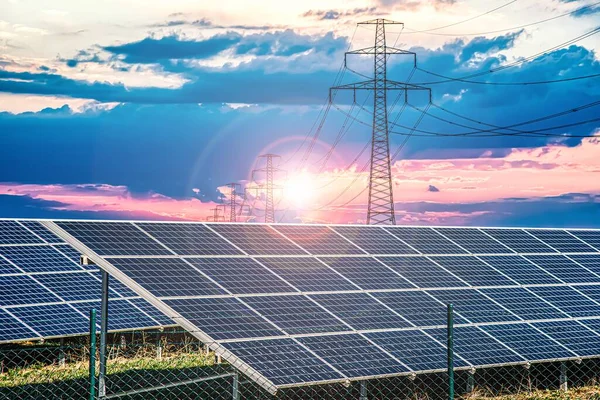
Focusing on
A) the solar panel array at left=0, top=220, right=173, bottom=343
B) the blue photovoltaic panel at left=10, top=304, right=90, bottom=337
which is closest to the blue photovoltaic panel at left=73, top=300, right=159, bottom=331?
the solar panel array at left=0, top=220, right=173, bottom=343

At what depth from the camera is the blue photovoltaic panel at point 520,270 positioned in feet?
94.5

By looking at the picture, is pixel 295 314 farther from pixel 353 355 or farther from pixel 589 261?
pixel 589 261

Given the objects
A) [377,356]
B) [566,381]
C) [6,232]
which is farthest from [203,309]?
[6,232]

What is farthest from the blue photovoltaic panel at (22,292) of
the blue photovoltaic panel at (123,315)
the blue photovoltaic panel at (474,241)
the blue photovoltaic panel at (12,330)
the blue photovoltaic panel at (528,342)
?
the blue photovoltaic panel at (528,342)

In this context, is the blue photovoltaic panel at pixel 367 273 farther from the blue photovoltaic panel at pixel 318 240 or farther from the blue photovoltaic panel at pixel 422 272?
the blue photovoltaic panel at pixel 318 240

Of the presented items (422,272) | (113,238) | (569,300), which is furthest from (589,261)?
(113,238)

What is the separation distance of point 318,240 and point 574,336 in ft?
27.3

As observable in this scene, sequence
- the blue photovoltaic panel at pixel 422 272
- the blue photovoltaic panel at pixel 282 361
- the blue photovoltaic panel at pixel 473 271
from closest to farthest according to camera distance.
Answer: the blue photovoltaic panel at pixel 282 361
the blue photovoltaic panel at pixel 422 272
the blue photovoltaic panel at pixel 473 271

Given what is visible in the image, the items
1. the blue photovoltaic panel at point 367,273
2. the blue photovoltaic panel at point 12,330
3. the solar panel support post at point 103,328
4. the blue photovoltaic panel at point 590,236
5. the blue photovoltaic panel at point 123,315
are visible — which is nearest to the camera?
the solar panel support post at point 103,328

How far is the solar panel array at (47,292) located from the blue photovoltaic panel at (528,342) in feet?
42.6

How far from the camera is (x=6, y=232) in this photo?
115 feet

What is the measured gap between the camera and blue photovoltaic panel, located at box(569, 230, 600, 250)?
34875 millimetres

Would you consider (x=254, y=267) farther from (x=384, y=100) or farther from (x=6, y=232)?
(x=384, y=100)

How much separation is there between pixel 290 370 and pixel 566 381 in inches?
395
